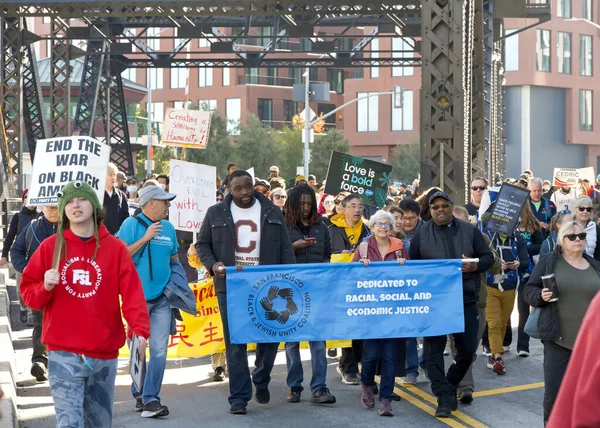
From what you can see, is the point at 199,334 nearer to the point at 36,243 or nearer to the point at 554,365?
the point at 36,243

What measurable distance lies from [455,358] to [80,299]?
4.23m

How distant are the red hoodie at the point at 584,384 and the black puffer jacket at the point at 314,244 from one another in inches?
303

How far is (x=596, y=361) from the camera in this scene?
8.20 feet

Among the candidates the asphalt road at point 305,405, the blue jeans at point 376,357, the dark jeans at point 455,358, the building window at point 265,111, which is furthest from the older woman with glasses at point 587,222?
the building window at point 265,111

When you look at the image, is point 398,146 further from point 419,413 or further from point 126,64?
point 419,413

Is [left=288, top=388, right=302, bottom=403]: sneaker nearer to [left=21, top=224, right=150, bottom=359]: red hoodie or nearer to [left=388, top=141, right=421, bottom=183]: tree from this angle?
[left=21, top=224, right=150, bottom=359]: red hoodie

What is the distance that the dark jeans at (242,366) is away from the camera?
9430 millimetres

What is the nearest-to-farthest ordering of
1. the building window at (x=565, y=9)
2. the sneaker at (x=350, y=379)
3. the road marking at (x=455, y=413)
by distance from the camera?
the road marking at (x=455, y=413)
the sneaker at (x=350, y=379)
the building window at (x=565, y=9)

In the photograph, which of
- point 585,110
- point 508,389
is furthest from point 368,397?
point 585,110

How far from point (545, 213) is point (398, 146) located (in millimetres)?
65696

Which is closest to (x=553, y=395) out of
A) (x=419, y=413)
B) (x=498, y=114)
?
(x=419, y=413)

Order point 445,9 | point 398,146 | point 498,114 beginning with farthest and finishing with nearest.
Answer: point 398,146, point 498,114, point 445,9

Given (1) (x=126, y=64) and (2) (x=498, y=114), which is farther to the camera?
(1) (x=126, y=64)

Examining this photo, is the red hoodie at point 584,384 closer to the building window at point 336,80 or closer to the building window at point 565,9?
the building window at point 565,9
